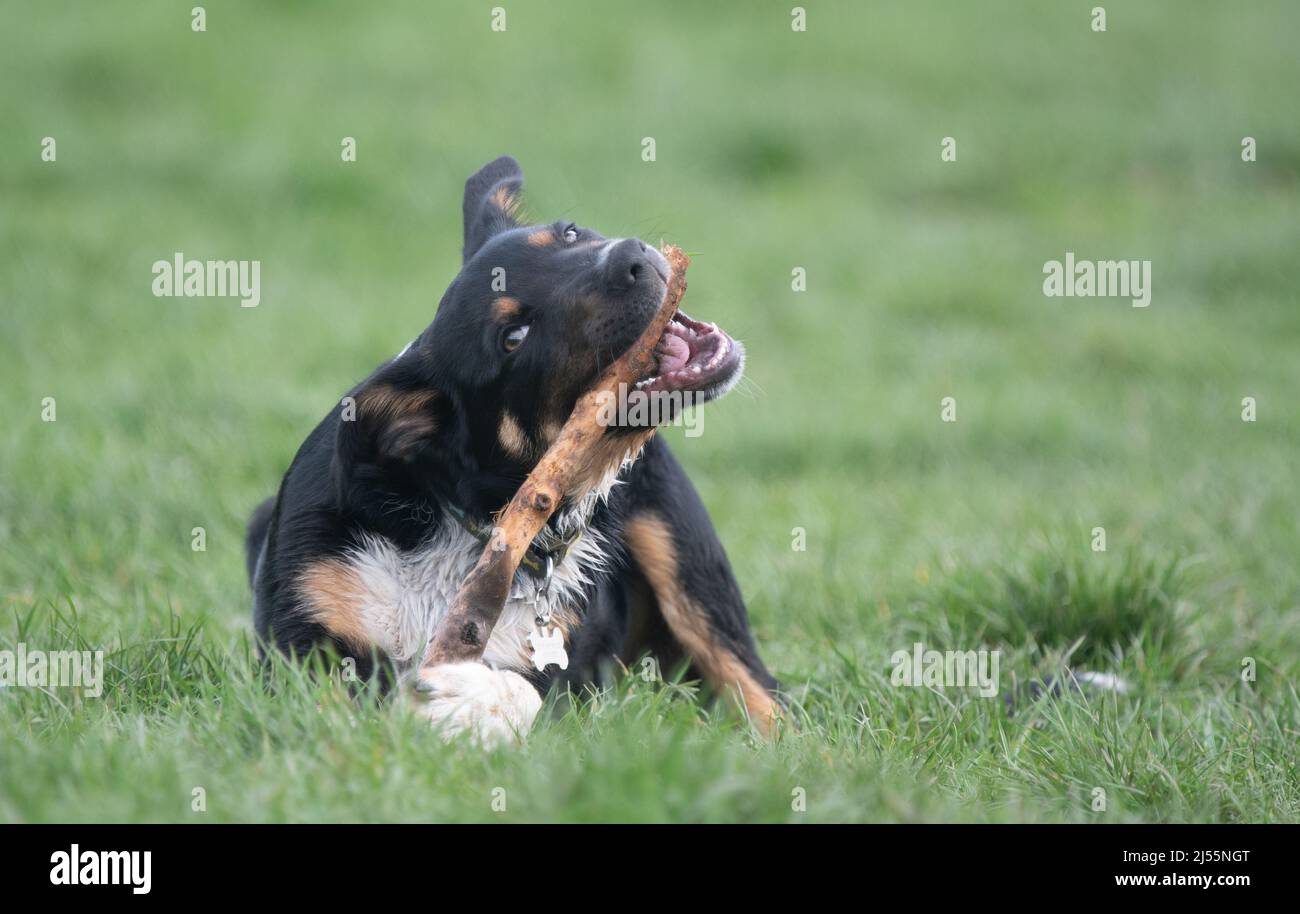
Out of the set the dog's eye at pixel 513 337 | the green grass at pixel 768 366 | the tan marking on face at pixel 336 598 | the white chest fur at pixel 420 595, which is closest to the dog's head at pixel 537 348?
the dog's eye at pixel 513 337

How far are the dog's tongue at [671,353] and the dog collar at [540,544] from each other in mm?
574

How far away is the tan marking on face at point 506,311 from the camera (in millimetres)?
3932

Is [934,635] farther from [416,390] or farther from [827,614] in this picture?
[416,390]

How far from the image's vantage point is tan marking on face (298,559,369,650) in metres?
3.89

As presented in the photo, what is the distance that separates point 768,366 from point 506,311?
210 inches

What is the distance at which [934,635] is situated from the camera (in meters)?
5.07

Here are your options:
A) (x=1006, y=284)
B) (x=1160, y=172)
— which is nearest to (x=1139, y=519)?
(x=1006, y=284)

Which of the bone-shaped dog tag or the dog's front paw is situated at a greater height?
the bone-shaped dog tag

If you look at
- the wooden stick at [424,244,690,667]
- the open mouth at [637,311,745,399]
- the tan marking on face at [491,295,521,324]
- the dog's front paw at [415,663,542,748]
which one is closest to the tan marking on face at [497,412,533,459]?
the wooden stick at [424,244,690,667]

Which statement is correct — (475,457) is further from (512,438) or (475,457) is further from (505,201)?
(505,201)

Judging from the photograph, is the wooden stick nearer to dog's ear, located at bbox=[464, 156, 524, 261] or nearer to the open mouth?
the open mouth

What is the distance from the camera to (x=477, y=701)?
3422mm

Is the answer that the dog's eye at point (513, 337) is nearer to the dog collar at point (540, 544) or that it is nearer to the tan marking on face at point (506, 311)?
the tan marking on face at point (506, 311)

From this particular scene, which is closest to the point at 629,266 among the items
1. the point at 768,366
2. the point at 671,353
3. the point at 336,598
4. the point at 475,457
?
the point at 671,353
